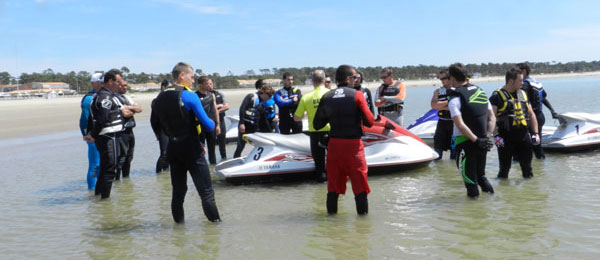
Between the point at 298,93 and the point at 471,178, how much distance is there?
3.94m

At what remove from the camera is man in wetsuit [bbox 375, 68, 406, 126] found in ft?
30.1

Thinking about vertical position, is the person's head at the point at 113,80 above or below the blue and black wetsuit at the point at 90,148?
above

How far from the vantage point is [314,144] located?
22.9 ft

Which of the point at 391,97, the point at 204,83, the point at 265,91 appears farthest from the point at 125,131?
the point at 391,97

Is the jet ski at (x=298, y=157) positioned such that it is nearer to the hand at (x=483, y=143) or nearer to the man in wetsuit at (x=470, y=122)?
the man in wetsuit at (x=470, y=122)

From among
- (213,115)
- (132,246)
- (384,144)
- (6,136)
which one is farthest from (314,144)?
(6,136)

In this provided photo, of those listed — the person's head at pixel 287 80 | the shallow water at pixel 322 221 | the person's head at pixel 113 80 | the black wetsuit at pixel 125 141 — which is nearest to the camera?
the shallow water at pixel 322 221

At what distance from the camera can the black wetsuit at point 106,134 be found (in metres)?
6.80

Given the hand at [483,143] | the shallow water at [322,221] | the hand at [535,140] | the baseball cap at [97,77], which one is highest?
the baseball cap at [97,77]

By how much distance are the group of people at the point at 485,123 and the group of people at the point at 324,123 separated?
1 cm

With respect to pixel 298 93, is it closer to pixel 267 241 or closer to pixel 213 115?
pixel 213 115

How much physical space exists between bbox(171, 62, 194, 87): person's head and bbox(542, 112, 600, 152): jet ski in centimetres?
693

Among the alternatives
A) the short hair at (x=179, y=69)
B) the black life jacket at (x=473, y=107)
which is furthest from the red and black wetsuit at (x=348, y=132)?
the short hair at (x=179, y=69)

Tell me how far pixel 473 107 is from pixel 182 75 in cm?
330
